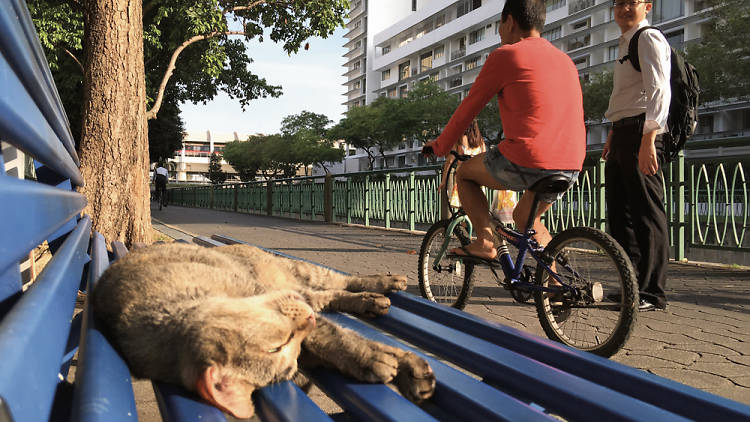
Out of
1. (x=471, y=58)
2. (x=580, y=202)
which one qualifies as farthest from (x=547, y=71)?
(x=471, y=58)

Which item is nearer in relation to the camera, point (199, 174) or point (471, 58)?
point (471, 58)

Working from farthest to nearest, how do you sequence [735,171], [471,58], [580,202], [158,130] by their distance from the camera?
[471,58]
[158,130]
[580,202]
[735,171]

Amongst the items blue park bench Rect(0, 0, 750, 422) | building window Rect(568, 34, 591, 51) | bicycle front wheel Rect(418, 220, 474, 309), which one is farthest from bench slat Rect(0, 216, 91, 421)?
building window Rect(568, 34, 591, 51)

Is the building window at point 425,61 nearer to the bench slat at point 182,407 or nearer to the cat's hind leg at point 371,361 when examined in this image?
the cat's hind leg at point 371,361

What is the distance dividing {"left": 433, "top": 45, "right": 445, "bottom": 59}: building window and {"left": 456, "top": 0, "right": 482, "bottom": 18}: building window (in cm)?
482

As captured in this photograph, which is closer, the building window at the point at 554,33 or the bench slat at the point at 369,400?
the bench slat at the point at 369,400

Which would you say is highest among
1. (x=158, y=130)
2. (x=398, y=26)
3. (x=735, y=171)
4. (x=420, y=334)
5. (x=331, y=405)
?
(x=398, y=26)

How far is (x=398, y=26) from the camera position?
8644 cm

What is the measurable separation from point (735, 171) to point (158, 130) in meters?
25.6

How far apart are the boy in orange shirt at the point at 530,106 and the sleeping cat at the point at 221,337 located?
157 centimetres

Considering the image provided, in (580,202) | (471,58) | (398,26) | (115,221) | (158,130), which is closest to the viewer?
(115,221)

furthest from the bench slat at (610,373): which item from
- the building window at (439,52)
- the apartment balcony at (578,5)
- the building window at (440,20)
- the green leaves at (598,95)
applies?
the building window at (440,20)

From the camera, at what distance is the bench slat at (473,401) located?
1149 mm

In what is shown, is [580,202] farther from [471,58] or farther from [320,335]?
[471,58]
